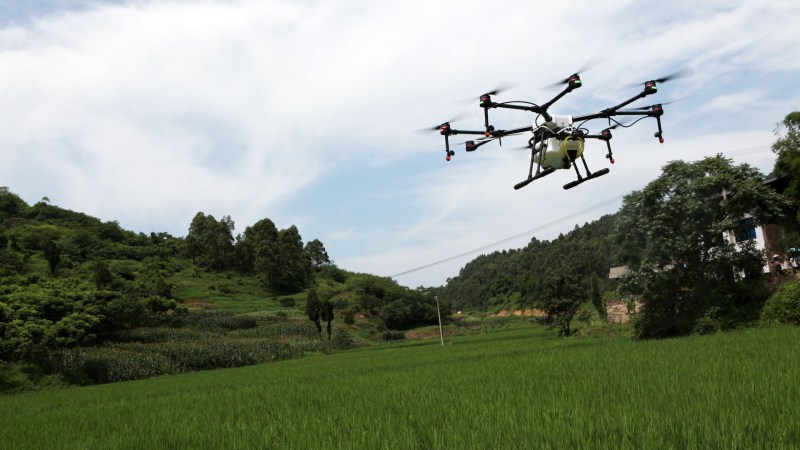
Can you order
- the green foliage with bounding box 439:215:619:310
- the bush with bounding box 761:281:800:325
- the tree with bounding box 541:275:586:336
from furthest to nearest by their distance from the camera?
the green foliage with bounding box 439:215:619:310 < the tree with bounding box 541:275:586:336 < the bush with bounding box 761:281:800:325

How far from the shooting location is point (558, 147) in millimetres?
8797

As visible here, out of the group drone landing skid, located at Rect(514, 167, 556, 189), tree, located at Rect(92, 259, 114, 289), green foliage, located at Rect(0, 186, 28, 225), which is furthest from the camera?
green foliage, located at Rect(0, 186, 28, 225)

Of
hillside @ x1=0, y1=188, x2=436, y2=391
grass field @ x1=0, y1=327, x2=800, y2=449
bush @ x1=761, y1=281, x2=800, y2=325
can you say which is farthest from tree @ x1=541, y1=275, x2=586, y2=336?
hillside @ x1=0, y1=188, x2=436, y2=391

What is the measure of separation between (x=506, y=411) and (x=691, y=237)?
665 inches

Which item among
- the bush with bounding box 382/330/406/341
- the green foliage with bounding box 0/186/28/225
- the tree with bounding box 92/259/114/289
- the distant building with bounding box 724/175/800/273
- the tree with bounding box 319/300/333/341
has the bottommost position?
the bush with bounding box 382/330/406/341

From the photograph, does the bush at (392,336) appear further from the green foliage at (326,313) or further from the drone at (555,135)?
the drone at (555,135)

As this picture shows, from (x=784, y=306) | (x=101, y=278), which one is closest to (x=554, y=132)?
(x=784, y=306)

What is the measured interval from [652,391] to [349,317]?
163 feet

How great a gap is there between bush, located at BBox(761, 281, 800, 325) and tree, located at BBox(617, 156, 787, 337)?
4.28 ft

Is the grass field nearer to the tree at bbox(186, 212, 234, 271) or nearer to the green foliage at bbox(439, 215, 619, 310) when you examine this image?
the tree at bbox(186, 212, 234, 271)

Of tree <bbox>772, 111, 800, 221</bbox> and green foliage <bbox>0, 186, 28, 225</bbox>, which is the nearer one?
tree <bbox>772, 111, 800, 221</bbox>

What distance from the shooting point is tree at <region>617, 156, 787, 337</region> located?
20.5m

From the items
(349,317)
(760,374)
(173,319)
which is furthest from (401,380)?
(349,317)

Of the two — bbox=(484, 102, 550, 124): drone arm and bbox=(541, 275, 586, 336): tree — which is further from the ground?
bbox=(484, 102, 550, 124): drone arm
